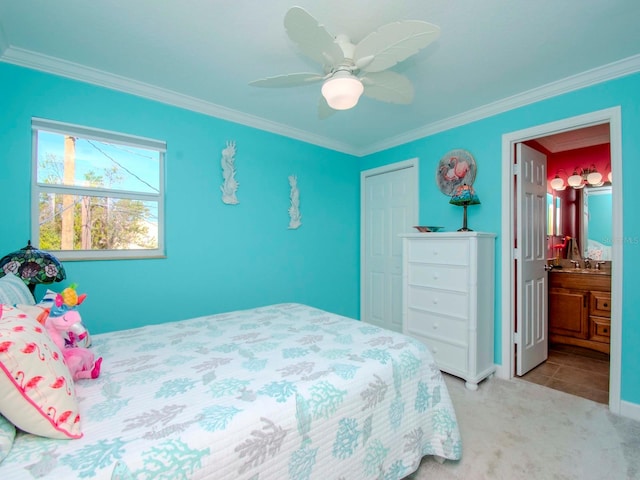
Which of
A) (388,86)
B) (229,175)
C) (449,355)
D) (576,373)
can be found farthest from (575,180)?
(229,175)

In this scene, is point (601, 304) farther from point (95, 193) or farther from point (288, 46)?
point (95, 193)

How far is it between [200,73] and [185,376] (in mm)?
2049

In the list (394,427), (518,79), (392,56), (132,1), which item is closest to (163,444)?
(394,427)

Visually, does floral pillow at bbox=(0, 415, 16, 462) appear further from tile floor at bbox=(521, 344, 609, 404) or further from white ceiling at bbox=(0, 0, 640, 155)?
tile floor at bbox=(521, 344, 609, 404)

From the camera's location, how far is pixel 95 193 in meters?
2.26

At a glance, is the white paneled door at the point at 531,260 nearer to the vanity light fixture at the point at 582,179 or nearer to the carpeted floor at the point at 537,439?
the carpeted floor at the point at 537,439

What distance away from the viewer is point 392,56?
141cm

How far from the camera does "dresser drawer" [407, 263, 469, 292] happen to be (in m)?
2.47

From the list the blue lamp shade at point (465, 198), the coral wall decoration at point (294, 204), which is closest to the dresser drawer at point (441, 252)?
the blue lamp shade at point (465, 198)

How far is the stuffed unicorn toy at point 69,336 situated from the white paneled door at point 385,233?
2976 mm

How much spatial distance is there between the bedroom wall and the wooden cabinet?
2286mm

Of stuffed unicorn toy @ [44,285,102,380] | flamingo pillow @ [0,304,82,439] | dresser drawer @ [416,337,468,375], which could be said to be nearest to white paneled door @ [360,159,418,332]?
dresser drawer @ [416,337,468,375]

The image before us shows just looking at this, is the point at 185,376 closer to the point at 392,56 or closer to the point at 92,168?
the point at 392,56

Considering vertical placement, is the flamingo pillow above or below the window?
below
